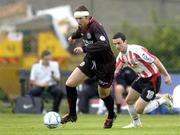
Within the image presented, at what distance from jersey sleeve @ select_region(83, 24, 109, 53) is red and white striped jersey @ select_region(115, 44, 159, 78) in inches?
31.9

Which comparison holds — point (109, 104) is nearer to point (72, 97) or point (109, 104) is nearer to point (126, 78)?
point (72, 97)

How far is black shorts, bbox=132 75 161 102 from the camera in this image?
54.3 feet

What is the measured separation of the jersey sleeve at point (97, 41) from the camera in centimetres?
1534

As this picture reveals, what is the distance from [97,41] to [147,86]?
173cm

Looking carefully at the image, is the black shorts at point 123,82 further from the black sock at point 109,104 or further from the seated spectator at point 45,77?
the black sock at point 109,104

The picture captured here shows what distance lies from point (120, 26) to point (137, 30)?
1.55m

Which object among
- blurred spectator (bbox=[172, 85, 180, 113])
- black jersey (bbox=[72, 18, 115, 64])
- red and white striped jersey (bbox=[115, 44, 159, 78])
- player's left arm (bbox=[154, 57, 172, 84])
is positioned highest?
black jersey (bbox=[72, 18, 115, 64])

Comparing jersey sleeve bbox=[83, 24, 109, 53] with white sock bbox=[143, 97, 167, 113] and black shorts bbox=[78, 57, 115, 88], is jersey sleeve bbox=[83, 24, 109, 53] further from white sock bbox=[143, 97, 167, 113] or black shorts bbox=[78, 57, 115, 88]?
white sock bbox=[143, 97, 167, 113]

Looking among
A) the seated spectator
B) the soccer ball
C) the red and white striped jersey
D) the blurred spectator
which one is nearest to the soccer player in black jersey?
the soccer ball

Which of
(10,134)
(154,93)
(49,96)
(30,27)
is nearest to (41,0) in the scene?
(30,27)

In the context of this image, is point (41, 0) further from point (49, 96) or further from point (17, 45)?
point (49, 96)

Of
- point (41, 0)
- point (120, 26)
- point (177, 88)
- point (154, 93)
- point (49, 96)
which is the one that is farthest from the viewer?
point (120, 26)

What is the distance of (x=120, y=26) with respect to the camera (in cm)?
3431

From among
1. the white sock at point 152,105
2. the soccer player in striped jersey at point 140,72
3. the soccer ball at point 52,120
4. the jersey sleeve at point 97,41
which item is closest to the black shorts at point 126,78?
the white sock at point 152,105
